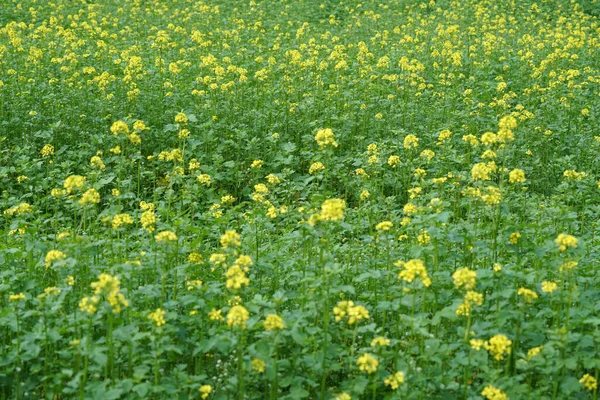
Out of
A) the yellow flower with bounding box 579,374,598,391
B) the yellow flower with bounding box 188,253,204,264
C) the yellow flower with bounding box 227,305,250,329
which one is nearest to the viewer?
the yellow flower with bounding box 227,305,250,329

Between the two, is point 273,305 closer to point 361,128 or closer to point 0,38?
point 361,128

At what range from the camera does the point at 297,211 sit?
20.4ft

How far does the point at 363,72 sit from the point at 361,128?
5.31ft

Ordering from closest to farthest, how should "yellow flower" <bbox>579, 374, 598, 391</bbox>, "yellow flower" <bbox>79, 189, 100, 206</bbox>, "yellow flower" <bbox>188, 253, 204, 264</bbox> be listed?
1. "yellow flower" <bbox>579, 374, 598, 391</bbox>
2. "yellow flower" <bbox>79, 189, 100, 206</bbox>
3. "yellow flower" <bbox>188, 253, 204, 264</bbox>

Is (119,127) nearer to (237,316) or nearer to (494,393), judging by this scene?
(237,316)

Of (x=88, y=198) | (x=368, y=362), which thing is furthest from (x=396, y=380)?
(x=88, y=198)

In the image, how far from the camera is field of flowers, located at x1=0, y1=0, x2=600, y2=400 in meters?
4.09

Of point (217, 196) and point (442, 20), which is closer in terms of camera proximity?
point (217, 196)

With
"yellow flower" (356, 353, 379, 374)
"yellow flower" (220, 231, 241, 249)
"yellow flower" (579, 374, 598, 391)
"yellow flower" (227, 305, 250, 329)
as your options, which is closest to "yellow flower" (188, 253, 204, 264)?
"yellow flower" (220, 231, 241, 249)

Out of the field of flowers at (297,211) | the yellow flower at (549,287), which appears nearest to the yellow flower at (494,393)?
the field of flowers at (297,211)

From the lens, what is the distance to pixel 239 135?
816cm

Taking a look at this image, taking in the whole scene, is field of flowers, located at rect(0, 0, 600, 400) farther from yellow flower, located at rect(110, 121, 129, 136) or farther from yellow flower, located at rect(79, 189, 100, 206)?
yellow flower, located at rect(79, 189, 100, 206)

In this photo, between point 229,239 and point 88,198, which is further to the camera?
point 88,198

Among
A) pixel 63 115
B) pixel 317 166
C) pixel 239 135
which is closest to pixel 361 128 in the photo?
pixel 239 135
